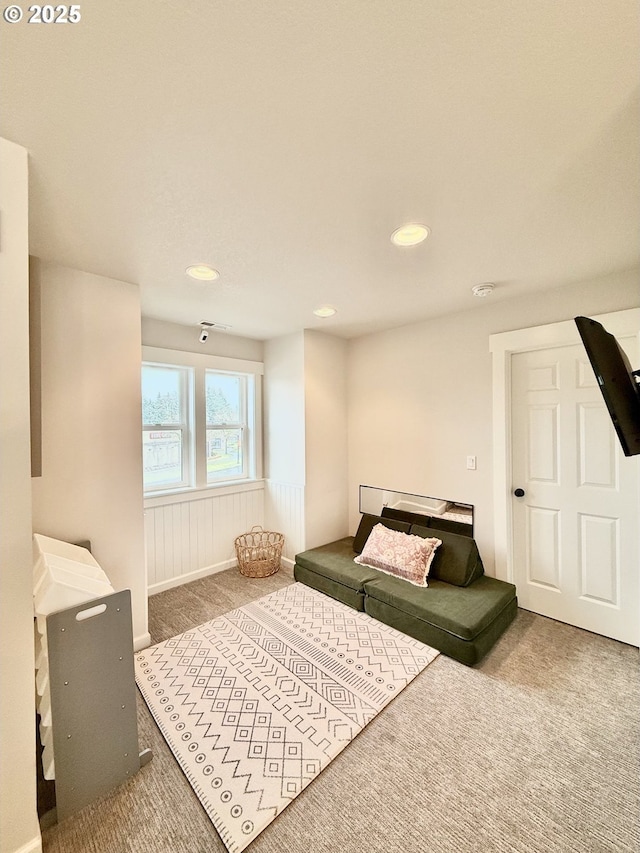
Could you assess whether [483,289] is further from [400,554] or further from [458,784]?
[458,784]

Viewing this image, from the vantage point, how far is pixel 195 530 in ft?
10.7

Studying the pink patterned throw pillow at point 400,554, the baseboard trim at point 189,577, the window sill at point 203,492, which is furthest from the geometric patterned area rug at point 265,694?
the window sill at point 203,492

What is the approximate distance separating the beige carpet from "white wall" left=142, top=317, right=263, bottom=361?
275 cm

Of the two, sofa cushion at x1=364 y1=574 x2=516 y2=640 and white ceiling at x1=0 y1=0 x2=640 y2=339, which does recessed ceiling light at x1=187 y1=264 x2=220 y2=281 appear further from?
sofa cushion at x1=364 y1=574 x2=516 y2=640

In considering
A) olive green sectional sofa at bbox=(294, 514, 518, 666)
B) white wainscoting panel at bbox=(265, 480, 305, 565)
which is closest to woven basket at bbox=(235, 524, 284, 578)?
white wainscoting panel at bbox=(265, 480, 305, 565)

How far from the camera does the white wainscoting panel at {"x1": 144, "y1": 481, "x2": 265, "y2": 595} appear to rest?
2982 mm

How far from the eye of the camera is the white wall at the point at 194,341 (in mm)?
2988

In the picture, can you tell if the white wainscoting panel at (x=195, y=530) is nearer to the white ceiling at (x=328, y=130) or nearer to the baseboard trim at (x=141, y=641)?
the baseboard trim at (x=141, y=641)

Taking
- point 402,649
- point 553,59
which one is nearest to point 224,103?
point 553,59

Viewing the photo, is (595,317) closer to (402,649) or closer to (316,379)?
(316,379)

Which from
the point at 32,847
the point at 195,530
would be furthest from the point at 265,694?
the point at 195,530

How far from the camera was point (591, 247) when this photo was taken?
72.2 inches

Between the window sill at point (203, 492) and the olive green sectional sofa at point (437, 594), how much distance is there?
998 mm

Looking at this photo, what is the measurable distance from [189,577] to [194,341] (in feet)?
7.54
